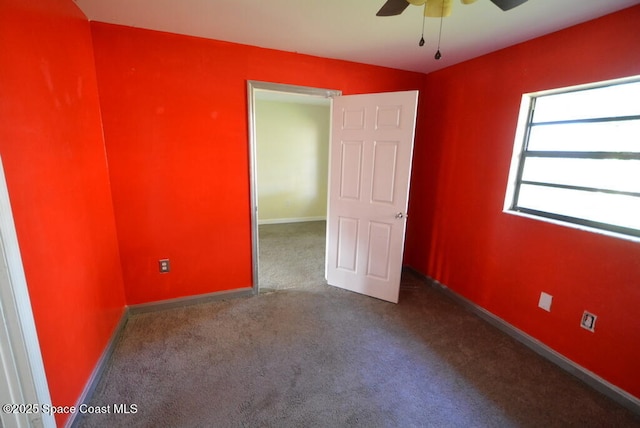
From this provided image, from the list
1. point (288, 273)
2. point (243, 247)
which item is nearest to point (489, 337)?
point (288, 273)

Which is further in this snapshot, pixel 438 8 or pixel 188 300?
pixel 188 300

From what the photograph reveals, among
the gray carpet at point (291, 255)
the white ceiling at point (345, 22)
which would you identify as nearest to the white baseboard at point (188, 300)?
the gray carpet at point (291, 255)

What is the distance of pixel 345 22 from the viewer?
1.88m

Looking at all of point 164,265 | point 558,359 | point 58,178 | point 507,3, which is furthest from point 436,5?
point 164,265

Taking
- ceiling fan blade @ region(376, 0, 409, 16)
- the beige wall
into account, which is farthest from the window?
the beige wall

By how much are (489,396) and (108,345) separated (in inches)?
101

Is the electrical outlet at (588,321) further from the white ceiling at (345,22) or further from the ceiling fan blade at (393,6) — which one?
the ceiling fan blade at (393,6)

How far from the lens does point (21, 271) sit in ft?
3.44

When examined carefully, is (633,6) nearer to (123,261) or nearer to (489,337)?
(489,337)

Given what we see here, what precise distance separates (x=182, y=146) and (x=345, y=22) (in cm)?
162

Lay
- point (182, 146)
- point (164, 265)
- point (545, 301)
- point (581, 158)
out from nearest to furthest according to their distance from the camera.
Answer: point (581, 158) → point (545, 301) → point (182, 146) → point (164, 265)

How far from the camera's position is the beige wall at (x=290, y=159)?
5.14 m

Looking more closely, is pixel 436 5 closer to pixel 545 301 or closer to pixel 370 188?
pixel 370 188

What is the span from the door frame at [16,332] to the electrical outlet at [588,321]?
3019mm
